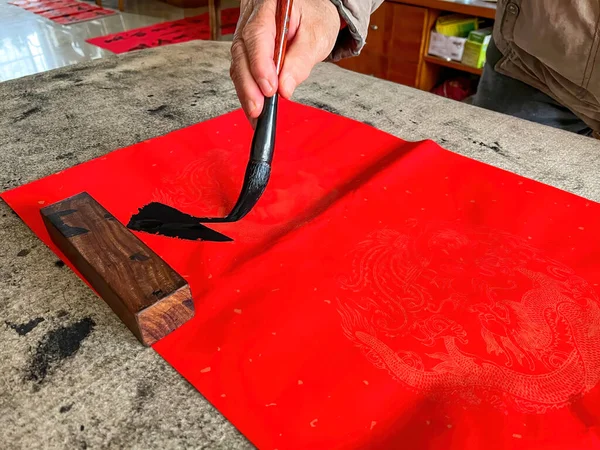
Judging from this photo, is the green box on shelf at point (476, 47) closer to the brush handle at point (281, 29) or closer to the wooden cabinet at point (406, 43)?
the wooden cabinet at point (406, 43)

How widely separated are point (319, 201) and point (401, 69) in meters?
1.75

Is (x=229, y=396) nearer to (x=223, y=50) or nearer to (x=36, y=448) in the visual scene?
(x=36, y=448)

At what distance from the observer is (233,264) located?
0.59 metres

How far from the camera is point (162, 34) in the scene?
11.5 ft

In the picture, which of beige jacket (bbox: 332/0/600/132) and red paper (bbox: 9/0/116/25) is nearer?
beige jacket (bbox: 332/0/600/132)

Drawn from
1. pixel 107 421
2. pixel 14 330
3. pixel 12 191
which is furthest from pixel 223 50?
pixel 107 421

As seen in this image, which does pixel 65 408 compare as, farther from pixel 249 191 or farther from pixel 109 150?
pixel 109 150

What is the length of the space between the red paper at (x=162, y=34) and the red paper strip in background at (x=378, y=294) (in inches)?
107

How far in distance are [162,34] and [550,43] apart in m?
3.14

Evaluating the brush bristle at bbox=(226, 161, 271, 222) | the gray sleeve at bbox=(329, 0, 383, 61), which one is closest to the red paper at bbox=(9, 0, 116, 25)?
the gray sleeve at bbox=(329, 0, 383, 61)

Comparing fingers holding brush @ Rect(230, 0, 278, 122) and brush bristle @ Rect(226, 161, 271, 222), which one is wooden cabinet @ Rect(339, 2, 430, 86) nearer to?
fingers holding brush @ Rect(230, 0, 278, 122)

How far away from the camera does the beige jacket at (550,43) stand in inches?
34.2

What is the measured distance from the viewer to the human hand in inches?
26.5

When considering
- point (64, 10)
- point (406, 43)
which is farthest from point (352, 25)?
point (64, 10)
